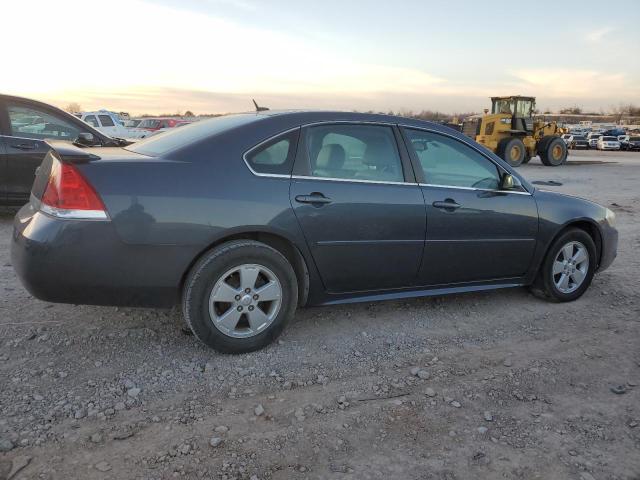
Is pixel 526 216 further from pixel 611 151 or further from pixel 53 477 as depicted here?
pixel 611 151

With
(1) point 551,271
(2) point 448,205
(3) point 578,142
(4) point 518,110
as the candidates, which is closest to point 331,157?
(2) point 448,205

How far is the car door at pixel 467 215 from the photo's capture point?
397 cm

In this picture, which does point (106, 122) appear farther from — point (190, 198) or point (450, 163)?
point (190, 198)

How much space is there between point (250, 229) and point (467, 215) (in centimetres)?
169

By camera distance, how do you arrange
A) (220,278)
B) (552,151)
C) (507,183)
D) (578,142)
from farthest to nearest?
1. (578,142)
2. (552,151)
3. (507,183)
4. (220,278)

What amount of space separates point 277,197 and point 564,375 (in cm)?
208

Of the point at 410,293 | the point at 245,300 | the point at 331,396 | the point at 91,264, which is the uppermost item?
the point at 91,264

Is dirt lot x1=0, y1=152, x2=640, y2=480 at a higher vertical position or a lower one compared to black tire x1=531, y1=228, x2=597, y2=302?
lower

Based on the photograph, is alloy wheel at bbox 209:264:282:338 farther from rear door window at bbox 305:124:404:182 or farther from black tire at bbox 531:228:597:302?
Answer: black tire at bbox 531:228:597:302

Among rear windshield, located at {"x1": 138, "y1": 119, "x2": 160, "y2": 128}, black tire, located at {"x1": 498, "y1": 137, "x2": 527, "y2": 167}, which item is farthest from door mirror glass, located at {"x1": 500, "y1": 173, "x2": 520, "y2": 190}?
rear windshield, located at {"x1": 138, "y1": 119, "x2": 160, "y2": 128}

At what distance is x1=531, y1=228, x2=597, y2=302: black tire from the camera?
15.0 feet

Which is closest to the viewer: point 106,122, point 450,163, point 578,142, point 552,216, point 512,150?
point 450,163

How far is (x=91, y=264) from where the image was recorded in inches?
120

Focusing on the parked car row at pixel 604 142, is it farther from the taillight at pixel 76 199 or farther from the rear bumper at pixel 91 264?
the taillight at pixel 76 199
